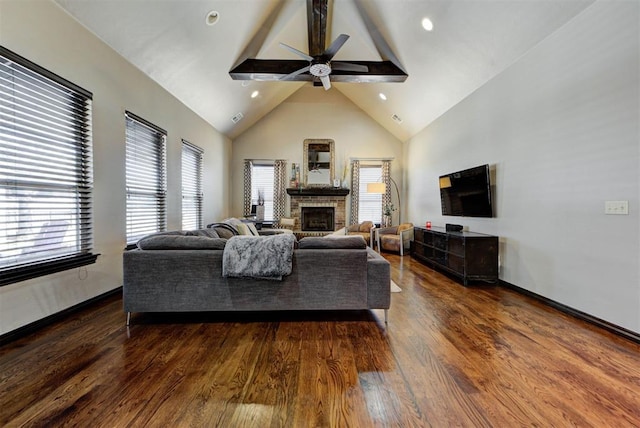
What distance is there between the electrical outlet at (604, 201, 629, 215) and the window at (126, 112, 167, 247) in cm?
512

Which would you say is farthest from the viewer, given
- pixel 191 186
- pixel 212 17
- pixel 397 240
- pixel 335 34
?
pixel 397 240

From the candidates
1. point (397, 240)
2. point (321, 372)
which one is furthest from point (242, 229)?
point (397, 240)

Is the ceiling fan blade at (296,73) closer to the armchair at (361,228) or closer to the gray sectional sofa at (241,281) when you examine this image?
the gray sectional sofa at (241,281)

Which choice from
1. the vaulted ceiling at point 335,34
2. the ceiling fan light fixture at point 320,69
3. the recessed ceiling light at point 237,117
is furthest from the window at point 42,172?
the recessed ceiling light at point 237,117

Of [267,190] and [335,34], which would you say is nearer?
[335,34]

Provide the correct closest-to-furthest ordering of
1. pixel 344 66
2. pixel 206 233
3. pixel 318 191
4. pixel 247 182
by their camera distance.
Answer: pixel 206 233, pixel 344 66, pixel 318 191, pixel 247 182

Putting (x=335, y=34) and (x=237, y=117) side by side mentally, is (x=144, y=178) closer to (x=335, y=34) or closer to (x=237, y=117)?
(x=237, y=117)

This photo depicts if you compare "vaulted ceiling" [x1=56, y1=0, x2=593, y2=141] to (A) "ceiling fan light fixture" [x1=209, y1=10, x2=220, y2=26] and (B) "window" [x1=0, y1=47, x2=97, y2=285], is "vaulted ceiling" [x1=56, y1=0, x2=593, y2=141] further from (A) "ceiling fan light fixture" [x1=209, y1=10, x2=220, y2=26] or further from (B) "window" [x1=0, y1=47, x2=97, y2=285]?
(B) "window" [x1=0, y1=47, x2=97, y2=285]

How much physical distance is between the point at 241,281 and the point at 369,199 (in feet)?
18.7

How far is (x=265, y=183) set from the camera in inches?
302

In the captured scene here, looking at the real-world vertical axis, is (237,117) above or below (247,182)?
above

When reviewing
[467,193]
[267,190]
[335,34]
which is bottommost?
[467,193]

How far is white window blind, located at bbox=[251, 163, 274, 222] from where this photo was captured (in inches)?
301

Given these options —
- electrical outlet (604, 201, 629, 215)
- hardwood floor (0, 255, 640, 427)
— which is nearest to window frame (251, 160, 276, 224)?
hardwood floor (0, 255, 640, 427)
